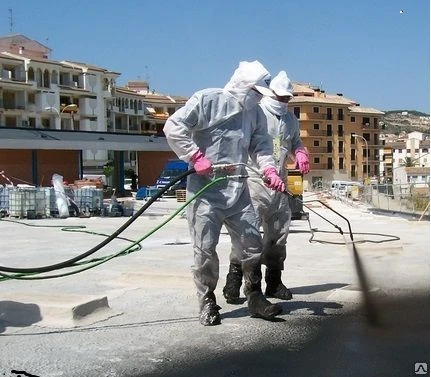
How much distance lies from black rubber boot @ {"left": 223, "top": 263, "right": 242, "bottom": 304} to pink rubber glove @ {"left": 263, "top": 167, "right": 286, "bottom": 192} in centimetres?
90

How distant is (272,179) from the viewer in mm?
5039

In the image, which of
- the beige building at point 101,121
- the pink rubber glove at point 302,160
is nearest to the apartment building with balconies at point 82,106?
the beige building at point 101,121

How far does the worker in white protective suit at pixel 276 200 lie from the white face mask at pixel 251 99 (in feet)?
2.05

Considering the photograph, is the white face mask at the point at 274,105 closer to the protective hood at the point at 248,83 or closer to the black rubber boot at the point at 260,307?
the protective hood at the point at 248,83

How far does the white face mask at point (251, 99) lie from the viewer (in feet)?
16.3

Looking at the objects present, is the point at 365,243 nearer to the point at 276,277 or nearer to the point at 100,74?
the point at 276,277

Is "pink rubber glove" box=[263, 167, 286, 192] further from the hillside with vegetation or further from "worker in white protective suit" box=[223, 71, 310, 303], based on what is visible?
the hillside with vegetation

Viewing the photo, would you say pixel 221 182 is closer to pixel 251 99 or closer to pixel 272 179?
pixel 272 179

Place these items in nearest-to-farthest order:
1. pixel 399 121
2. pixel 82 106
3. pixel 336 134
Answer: pixel 82 106, pixel 336 134, pixel 399 121

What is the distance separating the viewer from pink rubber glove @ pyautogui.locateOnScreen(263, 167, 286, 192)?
198 inches

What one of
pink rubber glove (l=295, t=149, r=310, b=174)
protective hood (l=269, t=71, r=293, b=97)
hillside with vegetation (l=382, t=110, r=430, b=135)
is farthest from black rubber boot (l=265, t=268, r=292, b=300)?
hillside with vegetation (l=382, t=110, r=430, b=135)

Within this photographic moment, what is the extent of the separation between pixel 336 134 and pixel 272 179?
9142 centimetres

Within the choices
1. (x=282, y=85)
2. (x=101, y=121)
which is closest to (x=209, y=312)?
(x=282, y=85)

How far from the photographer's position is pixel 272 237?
574 cm
